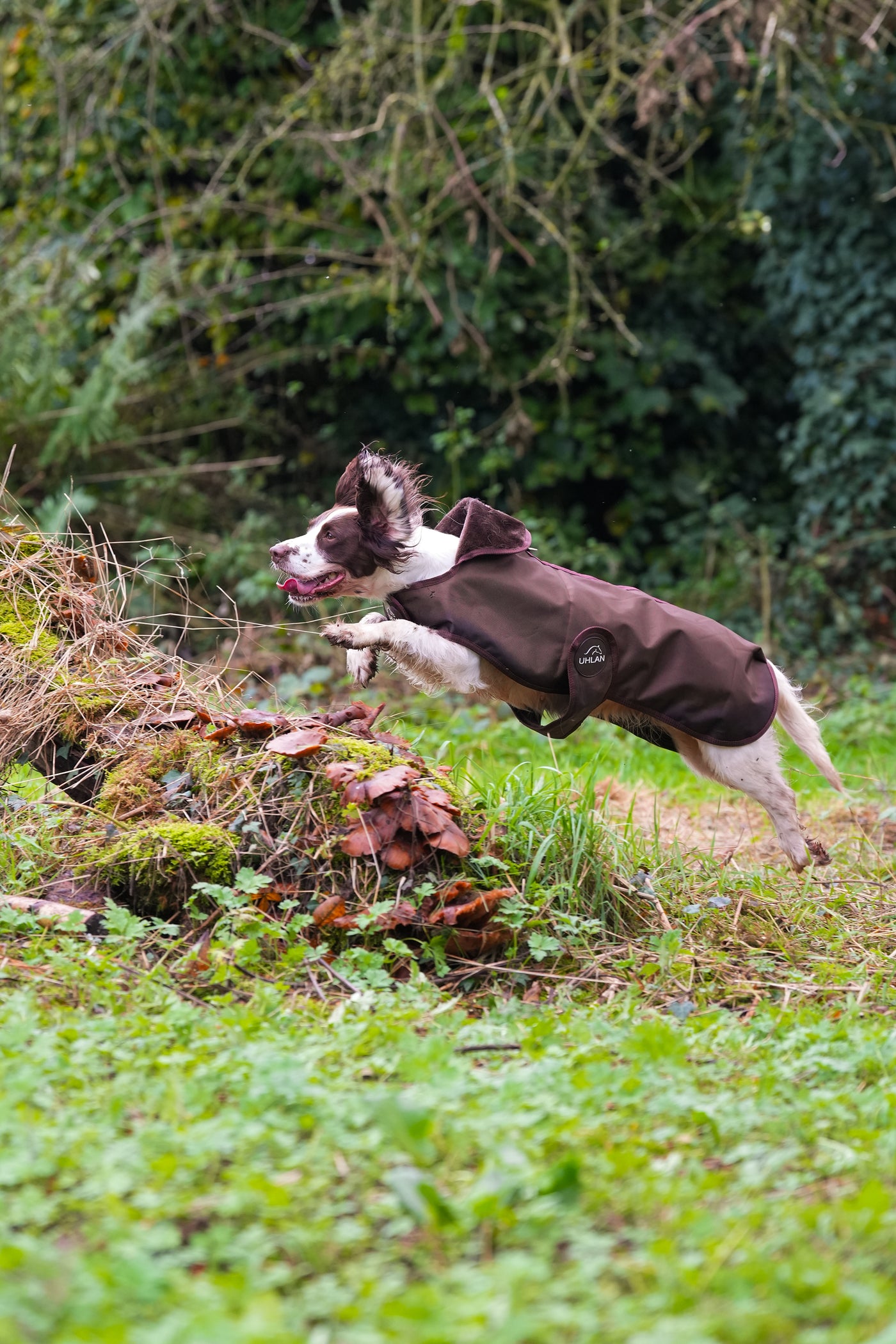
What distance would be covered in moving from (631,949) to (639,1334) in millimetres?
2140

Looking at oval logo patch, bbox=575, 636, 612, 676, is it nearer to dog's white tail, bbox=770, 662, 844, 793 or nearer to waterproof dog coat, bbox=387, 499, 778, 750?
waterproof dog coat, bbox=387, 499, 778, 750

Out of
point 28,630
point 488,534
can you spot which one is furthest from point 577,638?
point 28,630

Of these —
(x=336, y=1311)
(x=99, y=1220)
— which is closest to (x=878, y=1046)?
(x=336, y=1311)

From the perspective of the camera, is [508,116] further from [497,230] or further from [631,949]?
[631,949]

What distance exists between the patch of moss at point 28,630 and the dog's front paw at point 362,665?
1048mm

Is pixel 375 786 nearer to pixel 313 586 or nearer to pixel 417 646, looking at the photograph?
pixel 417 646

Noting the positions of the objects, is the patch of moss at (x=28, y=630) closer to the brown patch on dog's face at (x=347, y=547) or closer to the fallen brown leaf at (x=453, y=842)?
the brown patch on dog's face at (x=347, y=547)

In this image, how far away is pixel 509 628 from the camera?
4129mm

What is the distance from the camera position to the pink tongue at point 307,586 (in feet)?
14.1

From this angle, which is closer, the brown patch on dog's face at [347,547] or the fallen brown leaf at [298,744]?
the fallen brown leaf at [298,744]

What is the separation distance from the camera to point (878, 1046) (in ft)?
9.98

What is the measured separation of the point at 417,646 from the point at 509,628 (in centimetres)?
31

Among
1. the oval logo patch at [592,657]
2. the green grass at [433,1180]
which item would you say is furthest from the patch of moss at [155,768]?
the oval logo patch at [592,657]

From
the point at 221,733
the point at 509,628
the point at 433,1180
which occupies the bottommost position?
the point at 221,733
